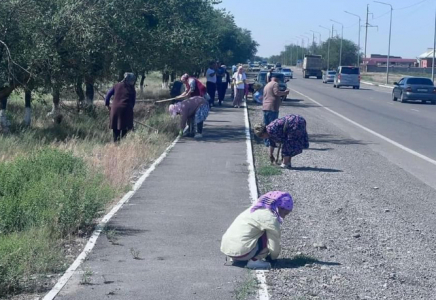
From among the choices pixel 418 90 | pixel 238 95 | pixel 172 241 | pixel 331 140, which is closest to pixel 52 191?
pixel 172 241

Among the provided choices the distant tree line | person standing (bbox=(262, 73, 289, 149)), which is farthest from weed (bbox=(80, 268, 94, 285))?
the distant tree line

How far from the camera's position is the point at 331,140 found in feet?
71.1

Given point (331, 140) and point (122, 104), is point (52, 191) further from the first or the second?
point (331, 140)

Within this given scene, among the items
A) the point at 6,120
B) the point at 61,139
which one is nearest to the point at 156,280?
the point at 61,139

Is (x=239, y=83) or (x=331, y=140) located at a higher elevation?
(x=239, y=83)

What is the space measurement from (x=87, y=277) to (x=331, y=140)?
1515cm

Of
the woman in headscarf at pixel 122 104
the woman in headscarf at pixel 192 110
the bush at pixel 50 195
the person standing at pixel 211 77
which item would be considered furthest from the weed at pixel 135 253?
the person standing at pixel 211 77

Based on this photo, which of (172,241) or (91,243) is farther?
(172,241)

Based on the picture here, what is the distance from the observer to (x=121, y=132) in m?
17.6

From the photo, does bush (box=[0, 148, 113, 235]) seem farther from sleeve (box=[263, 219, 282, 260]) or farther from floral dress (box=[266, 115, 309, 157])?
floral dress (box=[266, 115, 309, 157])

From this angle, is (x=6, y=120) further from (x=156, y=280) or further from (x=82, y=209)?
(x=156, y=280)

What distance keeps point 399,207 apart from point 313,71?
87.1 metres

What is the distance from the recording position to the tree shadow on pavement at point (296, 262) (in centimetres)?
781

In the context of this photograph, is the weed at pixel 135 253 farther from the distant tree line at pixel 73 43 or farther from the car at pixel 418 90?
the car at pixel 418 90
